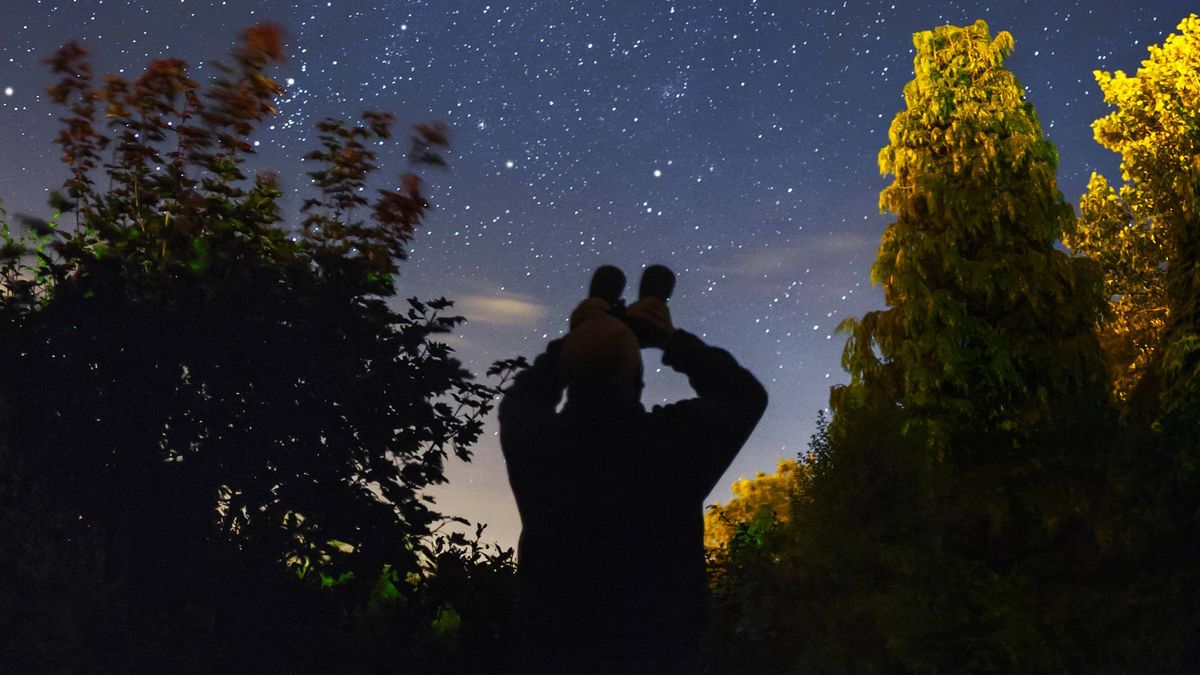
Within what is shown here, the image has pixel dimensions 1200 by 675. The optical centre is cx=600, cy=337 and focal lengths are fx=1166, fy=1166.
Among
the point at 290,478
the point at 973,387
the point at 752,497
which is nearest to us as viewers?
the point at 290,478

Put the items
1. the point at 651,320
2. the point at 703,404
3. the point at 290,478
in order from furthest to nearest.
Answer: the point at 290,478 → the point at 703,404 → the point at 651,320

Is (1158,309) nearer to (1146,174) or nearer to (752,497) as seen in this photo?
(1146,174)

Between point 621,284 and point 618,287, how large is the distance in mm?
27

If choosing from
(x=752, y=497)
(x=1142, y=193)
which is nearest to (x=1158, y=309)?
(x=1142, y=193)

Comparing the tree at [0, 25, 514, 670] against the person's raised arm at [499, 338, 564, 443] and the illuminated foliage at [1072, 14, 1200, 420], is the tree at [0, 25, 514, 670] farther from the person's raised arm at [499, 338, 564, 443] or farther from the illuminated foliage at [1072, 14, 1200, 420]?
the illuminated foliage at [1072, 14, 1200, 420]

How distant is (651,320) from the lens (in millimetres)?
6461

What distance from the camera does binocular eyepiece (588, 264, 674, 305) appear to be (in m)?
6.46

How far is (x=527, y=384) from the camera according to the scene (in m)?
6.62

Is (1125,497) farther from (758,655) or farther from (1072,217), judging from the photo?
(1072,217)

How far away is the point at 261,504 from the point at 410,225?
115 inches

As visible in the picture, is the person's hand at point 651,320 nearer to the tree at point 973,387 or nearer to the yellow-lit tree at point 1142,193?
the tree at point 973,387

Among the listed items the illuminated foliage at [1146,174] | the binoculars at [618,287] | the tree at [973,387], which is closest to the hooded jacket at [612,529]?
the binoculars at [618,287]

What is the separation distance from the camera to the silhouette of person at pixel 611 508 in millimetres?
6277

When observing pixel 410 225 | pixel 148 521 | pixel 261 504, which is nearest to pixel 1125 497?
pixel 410 225
